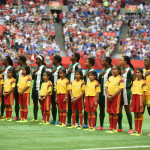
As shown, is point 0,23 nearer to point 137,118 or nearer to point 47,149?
point 137,118

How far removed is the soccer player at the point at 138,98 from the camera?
38.9ft

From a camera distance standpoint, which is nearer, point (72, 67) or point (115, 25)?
point (72, 67)

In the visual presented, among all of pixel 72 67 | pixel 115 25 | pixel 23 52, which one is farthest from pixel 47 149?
pixel 115 25

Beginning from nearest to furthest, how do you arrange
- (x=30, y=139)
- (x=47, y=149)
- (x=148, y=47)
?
(x=47, y=149) → (x=30, y=139) → (x=148, y=47)

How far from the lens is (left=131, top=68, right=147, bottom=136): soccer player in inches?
467

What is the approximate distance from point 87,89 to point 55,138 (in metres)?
2.34

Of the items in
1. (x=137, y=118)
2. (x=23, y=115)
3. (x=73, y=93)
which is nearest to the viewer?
(x=137, y=118)

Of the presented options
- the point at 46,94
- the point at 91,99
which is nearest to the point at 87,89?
the point at 91,99

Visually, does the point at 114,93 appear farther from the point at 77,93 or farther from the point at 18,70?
the point at 18,70

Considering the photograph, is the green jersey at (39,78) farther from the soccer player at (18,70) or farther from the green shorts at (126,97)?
the green shorts at (126,97)

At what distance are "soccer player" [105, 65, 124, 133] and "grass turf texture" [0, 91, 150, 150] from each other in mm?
458

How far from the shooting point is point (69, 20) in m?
42.2

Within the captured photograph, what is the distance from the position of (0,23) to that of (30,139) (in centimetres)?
2759

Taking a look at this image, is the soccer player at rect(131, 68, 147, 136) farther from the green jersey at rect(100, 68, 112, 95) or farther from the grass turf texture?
the green jersey at rect(100, 68, 112, 95)
